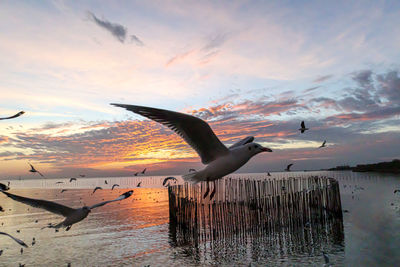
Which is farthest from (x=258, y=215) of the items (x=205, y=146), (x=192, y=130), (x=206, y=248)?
(x=192, y=130)

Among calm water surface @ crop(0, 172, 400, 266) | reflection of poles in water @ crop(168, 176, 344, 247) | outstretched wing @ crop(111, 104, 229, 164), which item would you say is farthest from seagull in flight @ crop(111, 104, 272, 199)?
reflection of poles in water @ crop(168, 176, 344, 247)

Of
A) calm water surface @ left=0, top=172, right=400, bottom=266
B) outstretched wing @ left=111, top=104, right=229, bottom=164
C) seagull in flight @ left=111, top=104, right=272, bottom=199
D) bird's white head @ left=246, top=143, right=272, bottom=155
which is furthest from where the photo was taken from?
calm water surface @ left=0, top=172, right=400, bottom=266

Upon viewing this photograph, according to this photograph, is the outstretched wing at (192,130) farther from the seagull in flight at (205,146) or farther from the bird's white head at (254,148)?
the bird's white head at (254,148)

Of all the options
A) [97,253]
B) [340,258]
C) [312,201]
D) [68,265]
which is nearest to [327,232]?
[312,201]

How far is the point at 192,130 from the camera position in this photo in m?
5.36

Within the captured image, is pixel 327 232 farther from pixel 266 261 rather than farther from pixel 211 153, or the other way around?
pixel 211 153

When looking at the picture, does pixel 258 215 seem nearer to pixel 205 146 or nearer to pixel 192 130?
pixel 205 146

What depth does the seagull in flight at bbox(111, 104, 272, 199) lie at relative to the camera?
5.05 metres

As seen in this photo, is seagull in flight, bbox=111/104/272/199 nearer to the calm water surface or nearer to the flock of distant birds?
the flock of distant birds

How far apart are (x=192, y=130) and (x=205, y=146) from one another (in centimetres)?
52

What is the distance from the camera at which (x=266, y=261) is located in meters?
12.0

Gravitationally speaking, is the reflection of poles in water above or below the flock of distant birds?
below

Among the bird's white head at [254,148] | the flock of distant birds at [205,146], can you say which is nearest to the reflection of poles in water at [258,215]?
the flock of distant birds at [205,146]

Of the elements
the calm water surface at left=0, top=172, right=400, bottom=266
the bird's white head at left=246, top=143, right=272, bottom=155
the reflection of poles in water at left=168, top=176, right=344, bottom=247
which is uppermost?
the bird's white head at left=246, top=143, right=272, bottom=155
